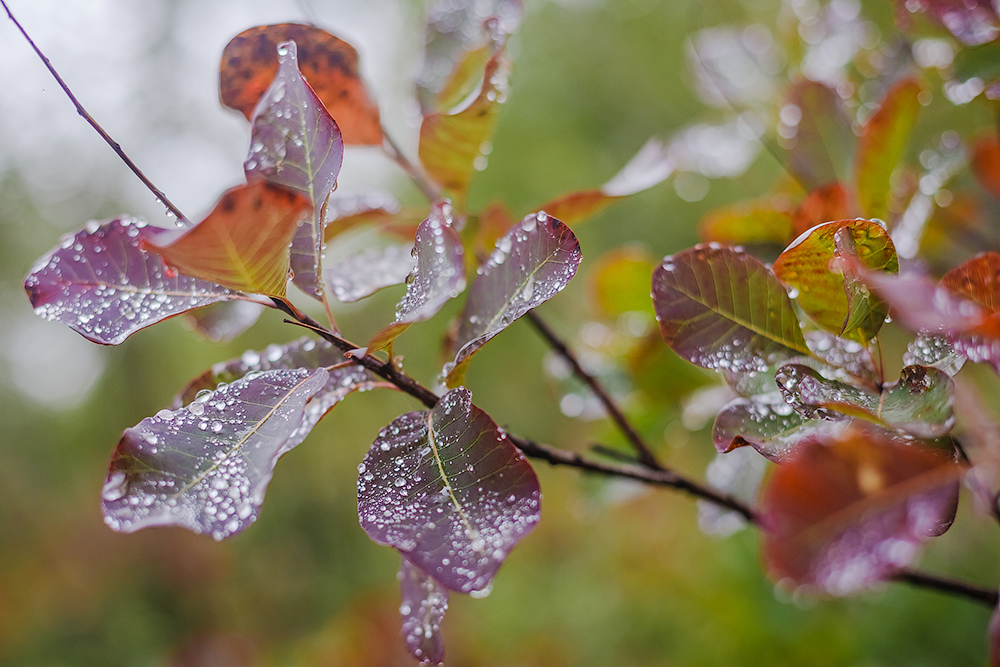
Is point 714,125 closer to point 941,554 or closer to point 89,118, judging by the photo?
point 89,118

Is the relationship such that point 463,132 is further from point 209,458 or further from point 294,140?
point 209,458

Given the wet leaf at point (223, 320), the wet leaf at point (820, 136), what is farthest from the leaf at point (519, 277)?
the wet leaf at point (820, 136)

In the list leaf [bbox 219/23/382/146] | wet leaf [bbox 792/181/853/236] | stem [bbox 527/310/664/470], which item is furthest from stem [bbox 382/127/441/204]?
wet leaf [bbox 792/181/853/236]

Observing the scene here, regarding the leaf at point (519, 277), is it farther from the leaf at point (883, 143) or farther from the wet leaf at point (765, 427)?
the leaf at point (883, 143)

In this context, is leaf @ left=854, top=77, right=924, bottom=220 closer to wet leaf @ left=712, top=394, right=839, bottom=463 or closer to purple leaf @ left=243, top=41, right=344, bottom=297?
wet leaf @ left=712, top=394, right=839, bottom=463

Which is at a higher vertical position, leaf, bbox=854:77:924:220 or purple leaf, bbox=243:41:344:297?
purple leaf, bbox=243:41:344:297

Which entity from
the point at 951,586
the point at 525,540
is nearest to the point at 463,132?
the point at 951,586
